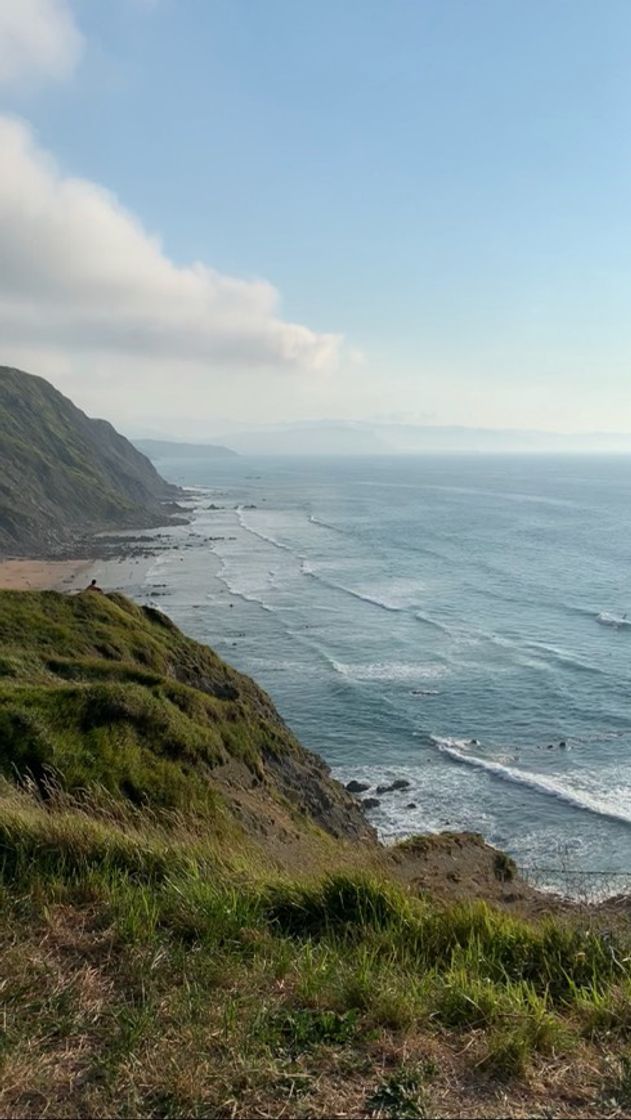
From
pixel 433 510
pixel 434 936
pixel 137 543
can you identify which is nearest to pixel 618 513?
pixel 433 510

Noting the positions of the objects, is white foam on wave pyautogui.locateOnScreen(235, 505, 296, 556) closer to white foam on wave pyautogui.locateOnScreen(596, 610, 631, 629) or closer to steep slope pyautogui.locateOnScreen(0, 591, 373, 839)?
white foam on wave pyautogui.locateOnScreen(596, 610, 631, 629)

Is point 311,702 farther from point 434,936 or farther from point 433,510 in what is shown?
point 433,510

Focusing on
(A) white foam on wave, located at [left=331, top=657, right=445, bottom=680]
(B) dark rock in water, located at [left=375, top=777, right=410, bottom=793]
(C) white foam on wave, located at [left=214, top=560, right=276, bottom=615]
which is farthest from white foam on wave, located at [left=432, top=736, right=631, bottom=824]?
(C) white foam on wave, located at [left=214, top=560, right=276, bottom=615]

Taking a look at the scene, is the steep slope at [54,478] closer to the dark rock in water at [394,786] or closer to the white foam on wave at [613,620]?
the white foam on wave at [613,620]

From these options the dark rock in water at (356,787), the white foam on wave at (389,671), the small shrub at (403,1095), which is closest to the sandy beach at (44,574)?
the white foam on wave at (389,671)

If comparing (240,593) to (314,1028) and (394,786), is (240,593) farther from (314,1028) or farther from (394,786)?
(314,1028)

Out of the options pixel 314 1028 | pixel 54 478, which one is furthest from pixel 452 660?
pixel 54 478
